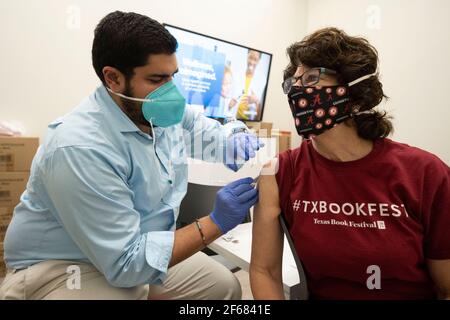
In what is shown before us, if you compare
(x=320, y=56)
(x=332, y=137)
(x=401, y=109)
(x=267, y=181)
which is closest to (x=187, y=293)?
(x=267, y=181)

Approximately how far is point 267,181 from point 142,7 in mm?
2537

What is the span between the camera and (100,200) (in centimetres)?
102

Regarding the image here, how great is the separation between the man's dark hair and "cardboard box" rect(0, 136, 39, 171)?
1.53 meters

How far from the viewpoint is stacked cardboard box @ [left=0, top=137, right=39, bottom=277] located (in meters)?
2.22

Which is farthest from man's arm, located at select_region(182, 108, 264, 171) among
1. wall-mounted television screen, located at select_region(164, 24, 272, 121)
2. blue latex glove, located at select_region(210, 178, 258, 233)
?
wall-mounted television screen, located at select_region(164, 24, 272, 121)

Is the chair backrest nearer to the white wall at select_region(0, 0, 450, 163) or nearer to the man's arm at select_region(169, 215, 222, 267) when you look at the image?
the man's arm at select_region(169, 215, 222, 267)

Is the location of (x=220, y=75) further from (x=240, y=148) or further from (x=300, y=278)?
(x=300, y=278)

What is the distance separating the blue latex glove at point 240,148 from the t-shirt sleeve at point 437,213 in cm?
72

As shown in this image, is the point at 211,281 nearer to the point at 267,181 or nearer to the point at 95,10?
the point at 267,181

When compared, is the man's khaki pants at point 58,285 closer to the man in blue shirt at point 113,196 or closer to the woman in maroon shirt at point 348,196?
the man in blue shirt at point 113,196

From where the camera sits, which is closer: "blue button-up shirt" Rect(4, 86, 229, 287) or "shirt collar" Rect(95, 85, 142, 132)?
"blue button-up shirt" Rect(4, 86, 229, 287)

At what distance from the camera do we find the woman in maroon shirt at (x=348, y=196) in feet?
3.09

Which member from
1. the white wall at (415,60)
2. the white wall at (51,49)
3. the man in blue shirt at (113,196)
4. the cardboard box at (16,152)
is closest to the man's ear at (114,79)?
the man in blue shirt at (113,196)

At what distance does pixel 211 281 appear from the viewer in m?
1.48
